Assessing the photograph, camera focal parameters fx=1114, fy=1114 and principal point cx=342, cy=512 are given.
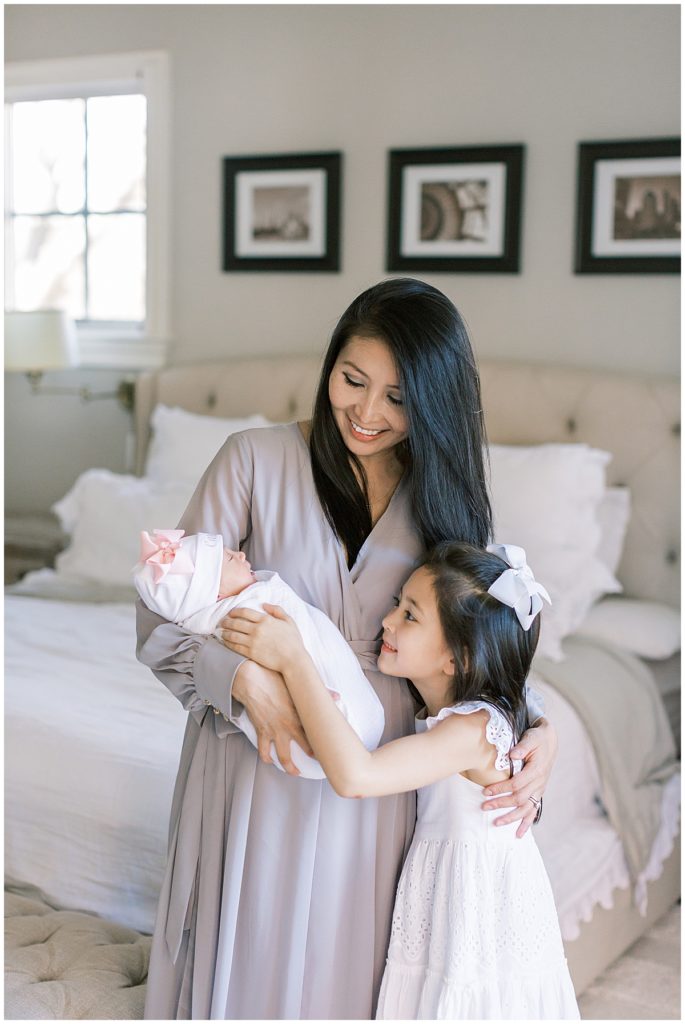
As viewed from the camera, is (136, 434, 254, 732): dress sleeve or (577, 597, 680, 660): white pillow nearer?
(136, 434, 254, 732): dress sleeve

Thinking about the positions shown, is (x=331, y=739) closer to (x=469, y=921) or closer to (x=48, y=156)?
(x=469, y=921)

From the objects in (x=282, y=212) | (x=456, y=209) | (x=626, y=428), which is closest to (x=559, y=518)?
(x=626, y=428)

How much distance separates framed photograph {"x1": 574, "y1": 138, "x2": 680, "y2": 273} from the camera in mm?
3199

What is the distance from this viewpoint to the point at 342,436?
1601 millimetres

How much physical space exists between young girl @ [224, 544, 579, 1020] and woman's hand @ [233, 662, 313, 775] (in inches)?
1.2

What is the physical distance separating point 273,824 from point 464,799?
0.26 metres

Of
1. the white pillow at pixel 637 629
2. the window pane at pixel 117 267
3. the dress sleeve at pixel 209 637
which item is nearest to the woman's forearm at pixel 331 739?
the dress sleeve at pixel 209 637

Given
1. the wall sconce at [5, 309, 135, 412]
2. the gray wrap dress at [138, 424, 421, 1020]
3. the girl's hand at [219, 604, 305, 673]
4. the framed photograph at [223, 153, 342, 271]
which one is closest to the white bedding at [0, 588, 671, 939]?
the gray wrap dress at [138, 424, 421, 1020]

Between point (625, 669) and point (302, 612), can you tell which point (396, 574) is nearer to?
point (302, 612)

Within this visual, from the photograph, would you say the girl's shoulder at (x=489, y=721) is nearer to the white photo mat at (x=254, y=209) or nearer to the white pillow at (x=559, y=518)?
the white pillow at (x=559, y=518)

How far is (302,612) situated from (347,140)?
102 inches

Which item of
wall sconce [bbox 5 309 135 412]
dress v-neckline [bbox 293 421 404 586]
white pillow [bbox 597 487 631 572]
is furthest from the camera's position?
wall sconce [bbox 5 309 135 412]

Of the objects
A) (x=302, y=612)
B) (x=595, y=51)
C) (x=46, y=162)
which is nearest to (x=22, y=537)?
(x=46, y=162)

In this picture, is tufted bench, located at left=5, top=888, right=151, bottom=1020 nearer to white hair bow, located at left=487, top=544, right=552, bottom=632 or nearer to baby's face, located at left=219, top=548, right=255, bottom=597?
baby's face, located at left=219, top=548, right=255, bottom=597
